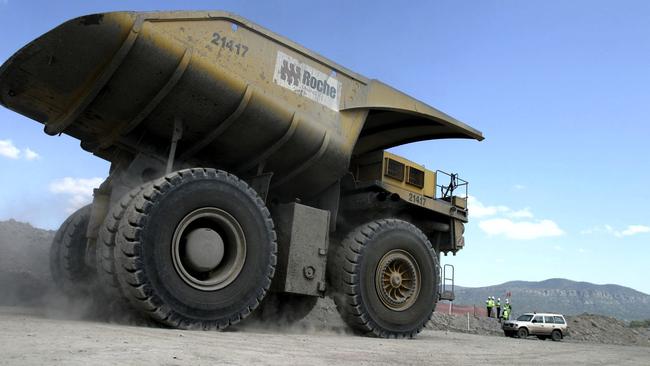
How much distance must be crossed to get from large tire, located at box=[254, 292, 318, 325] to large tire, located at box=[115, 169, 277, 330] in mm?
1526

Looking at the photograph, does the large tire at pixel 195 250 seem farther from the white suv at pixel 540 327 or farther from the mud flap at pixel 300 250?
the white suv at pixel 540 327

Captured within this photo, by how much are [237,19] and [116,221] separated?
2820 millimetres

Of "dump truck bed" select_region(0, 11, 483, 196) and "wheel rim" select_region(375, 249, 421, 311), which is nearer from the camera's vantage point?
"dump truck bed" select_region(0, 11, 483, 196)

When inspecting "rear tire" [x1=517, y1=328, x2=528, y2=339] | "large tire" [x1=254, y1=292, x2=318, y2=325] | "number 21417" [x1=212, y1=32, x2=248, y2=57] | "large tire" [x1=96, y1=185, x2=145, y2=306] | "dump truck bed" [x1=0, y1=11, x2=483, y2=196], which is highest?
"number 21417" [x1=212, y1=32, x2=248, y2=57]

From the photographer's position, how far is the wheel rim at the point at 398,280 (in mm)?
8250

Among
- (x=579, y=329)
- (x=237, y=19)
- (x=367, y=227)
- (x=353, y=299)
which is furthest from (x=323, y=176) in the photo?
(x=579, y=329)

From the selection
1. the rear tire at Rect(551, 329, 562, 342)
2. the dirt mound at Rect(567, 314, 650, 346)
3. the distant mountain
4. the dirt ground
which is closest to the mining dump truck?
the dirt ground

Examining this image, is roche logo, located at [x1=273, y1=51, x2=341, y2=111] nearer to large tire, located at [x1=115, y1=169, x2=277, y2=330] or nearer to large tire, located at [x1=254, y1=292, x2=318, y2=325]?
large tire, located at [x1=115, y1=169, x2=277, y2=330]

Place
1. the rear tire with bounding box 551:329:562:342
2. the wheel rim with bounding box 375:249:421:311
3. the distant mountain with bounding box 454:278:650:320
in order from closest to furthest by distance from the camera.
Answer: the wheel rim with bounding box 375:249:421:311 < the rear tire with bounding box 551:329:562:342 < the distant mountain with bounding box 454:278:650:320

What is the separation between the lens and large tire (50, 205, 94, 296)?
829cm

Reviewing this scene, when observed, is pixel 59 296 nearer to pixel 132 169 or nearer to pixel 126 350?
pixel 132 169

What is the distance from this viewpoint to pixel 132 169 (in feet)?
22.0

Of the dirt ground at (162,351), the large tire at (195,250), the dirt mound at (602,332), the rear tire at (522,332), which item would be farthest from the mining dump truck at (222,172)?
the dirt mound at (602,332)

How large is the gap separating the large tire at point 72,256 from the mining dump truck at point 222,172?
0.09ft
